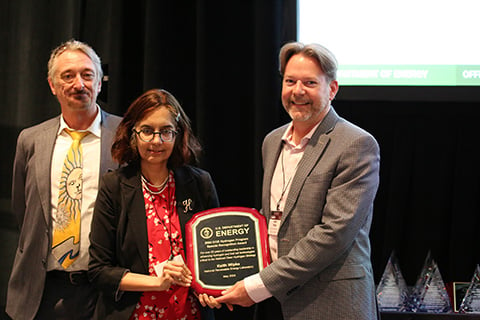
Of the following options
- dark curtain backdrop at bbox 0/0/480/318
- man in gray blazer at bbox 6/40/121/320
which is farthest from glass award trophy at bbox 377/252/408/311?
man in gray blazer at bbox 6/40/121/320

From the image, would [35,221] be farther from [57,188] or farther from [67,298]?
[67,298]

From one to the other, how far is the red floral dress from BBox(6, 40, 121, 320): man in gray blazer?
433 mm

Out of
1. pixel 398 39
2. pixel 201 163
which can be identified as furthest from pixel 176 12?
pixel 398 39

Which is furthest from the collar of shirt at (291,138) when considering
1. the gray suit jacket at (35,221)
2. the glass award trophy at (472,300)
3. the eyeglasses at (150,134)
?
the glass award trophy at (472,300)

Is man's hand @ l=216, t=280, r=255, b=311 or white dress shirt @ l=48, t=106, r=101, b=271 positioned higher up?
white dress shirt @ l=48, t=106, r=101, b=271

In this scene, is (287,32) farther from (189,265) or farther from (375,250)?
(189,265)

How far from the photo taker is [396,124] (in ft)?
10.8

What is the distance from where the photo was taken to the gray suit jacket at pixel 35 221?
2.46 metres

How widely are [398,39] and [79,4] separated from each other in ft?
6.64

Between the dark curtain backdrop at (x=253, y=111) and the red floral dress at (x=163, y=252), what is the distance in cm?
115

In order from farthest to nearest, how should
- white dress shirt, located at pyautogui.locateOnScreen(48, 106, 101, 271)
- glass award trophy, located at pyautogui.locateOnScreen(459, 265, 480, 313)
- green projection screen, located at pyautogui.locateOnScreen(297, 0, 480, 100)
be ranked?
1. green projection screen, located at pyautogui.locateOnScreen(297, 0, 480, 100)
2. glass award trophy, located at pyautogui.locateOnScreen(459, 265, 480, 313)
3. white dress shirt, located at pyautogui.locateOnScreen(48, 106, 101, 271)

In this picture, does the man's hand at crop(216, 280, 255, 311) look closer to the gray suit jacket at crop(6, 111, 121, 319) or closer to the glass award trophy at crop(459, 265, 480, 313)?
the gray suit jacket at crop(6, 111, 121, 319)

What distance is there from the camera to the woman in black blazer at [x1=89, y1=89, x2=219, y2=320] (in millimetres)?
2098

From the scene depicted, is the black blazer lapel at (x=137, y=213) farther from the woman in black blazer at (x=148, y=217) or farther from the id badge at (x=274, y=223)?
the id badge at (x=274, y=223)
